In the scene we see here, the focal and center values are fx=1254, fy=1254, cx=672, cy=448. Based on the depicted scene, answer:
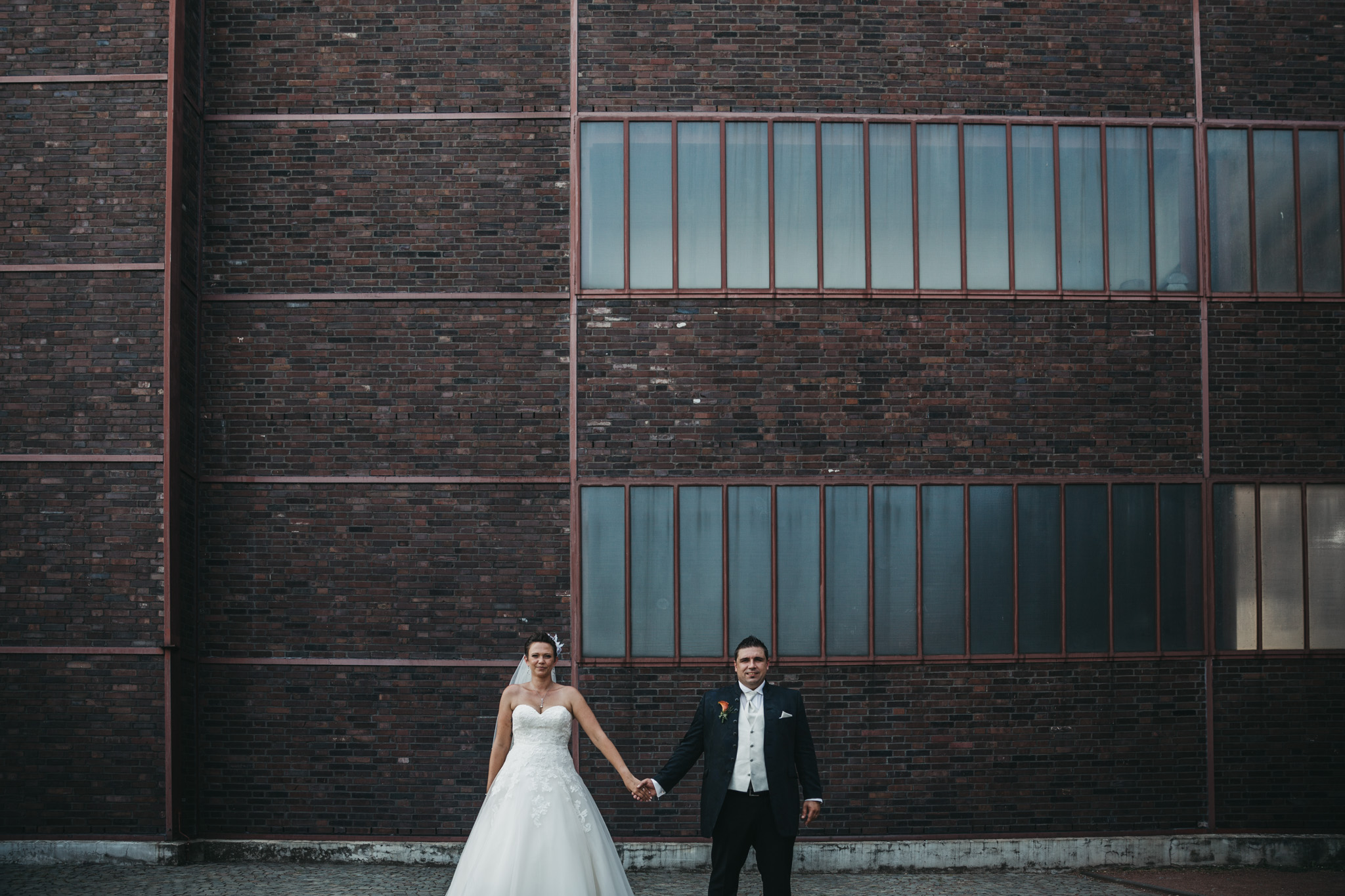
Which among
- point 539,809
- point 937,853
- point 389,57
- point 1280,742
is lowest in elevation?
point 937,853

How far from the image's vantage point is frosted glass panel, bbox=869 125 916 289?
12.2m

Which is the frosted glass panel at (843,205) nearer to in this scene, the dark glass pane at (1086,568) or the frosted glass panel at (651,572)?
the frosted glass panel at (651,572)

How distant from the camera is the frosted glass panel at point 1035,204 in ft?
40.2

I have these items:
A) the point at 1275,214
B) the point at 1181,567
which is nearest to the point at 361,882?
the point at 1181,567

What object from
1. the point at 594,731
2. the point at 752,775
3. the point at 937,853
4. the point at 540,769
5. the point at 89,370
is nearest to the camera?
the point at 752,775

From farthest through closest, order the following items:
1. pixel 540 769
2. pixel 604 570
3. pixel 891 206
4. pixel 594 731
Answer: pixel 891 206 → pixel 604 570 → pixel 594 731 → pixel 540 769

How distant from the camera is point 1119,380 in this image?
1220cm

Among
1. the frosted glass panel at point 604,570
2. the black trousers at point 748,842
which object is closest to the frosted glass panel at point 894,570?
the frosted glass panel at point 604,570

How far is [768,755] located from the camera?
8000mm

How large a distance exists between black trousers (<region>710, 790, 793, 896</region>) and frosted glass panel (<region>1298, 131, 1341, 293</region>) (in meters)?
8.16

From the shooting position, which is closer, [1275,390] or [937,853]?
[937,853]

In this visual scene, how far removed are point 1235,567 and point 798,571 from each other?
4.29 m

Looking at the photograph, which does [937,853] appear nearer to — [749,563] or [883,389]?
[749,563]

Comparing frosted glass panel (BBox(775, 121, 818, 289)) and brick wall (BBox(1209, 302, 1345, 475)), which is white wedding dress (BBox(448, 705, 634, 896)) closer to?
frosted glass panel (BBox(775, 121, 818, 289))
